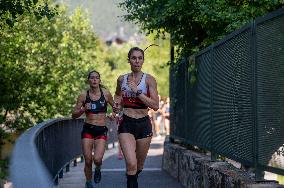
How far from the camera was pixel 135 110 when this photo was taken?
866 centimetres

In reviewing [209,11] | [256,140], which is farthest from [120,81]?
[209,11]

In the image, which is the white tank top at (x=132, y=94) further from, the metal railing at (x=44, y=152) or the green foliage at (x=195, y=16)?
the green foliage at (x=195, y=16)

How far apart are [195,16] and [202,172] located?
4161 millimetres

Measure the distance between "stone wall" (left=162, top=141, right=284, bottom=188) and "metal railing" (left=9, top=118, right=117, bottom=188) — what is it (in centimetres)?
193

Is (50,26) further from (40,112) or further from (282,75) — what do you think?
(282,75)

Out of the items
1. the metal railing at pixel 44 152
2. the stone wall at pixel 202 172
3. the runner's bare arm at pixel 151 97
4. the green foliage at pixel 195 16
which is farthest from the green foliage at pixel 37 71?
the runner's bare arm at pixel 151 97

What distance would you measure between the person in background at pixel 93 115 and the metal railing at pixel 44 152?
572mm

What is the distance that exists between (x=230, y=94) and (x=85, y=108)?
2741 mm

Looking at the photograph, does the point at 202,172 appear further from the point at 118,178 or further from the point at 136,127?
the point at 118,178

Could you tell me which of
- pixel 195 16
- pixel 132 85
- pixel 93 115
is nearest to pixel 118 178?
pixel 195 16

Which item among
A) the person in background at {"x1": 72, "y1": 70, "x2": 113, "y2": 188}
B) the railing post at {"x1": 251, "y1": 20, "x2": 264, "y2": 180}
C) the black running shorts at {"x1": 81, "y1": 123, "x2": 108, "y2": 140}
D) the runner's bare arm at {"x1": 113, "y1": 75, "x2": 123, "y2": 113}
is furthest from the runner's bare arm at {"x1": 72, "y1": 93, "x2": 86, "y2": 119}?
the railing post at {"x1": 251, "y1": 20, "x2": 264, "y2": 180}

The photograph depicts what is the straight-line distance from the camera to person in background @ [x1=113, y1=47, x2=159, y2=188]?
27.7 ft

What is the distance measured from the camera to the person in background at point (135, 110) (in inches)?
332

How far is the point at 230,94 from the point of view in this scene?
29.9 ft
